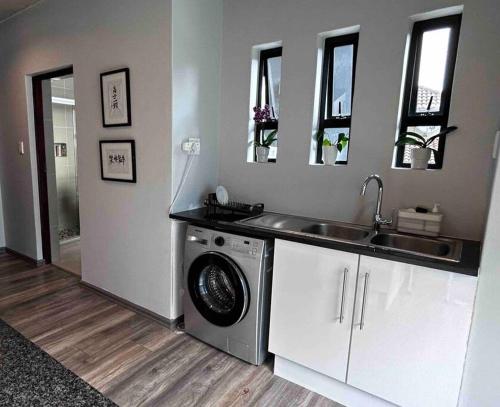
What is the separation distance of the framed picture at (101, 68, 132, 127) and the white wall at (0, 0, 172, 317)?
6cm

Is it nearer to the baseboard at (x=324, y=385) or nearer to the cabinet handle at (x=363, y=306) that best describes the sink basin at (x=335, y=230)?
the cabinet handle at (x=363, y=306)

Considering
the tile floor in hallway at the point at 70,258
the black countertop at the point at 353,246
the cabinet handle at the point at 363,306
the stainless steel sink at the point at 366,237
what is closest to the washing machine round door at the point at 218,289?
the black countertop at the point at 353,246

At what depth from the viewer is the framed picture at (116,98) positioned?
2.35 m

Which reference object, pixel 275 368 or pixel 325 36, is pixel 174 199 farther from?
pixel 325 36

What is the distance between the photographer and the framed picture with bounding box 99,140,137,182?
94.7 inches

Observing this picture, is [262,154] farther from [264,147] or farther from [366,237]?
[366,237]

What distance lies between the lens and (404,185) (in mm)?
1903

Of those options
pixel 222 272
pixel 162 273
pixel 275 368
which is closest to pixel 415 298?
pixel 275 368

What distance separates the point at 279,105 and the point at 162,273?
1525 mm

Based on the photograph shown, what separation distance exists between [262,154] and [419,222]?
1.19m

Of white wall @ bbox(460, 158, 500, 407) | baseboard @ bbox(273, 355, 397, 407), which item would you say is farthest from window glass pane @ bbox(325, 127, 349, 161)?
baseboard @ bbox(273, 355, 397, 407)

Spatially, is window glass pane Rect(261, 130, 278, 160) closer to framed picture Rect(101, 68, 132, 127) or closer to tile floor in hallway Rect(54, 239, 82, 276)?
framed picture Rect(101, 68, 132, 127)

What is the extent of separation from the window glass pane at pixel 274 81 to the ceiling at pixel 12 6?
2322 millimetres

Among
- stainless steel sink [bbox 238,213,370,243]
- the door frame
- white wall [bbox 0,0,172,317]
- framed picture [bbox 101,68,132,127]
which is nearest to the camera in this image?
stainless steel sink [bbox 238,213,370,243]
